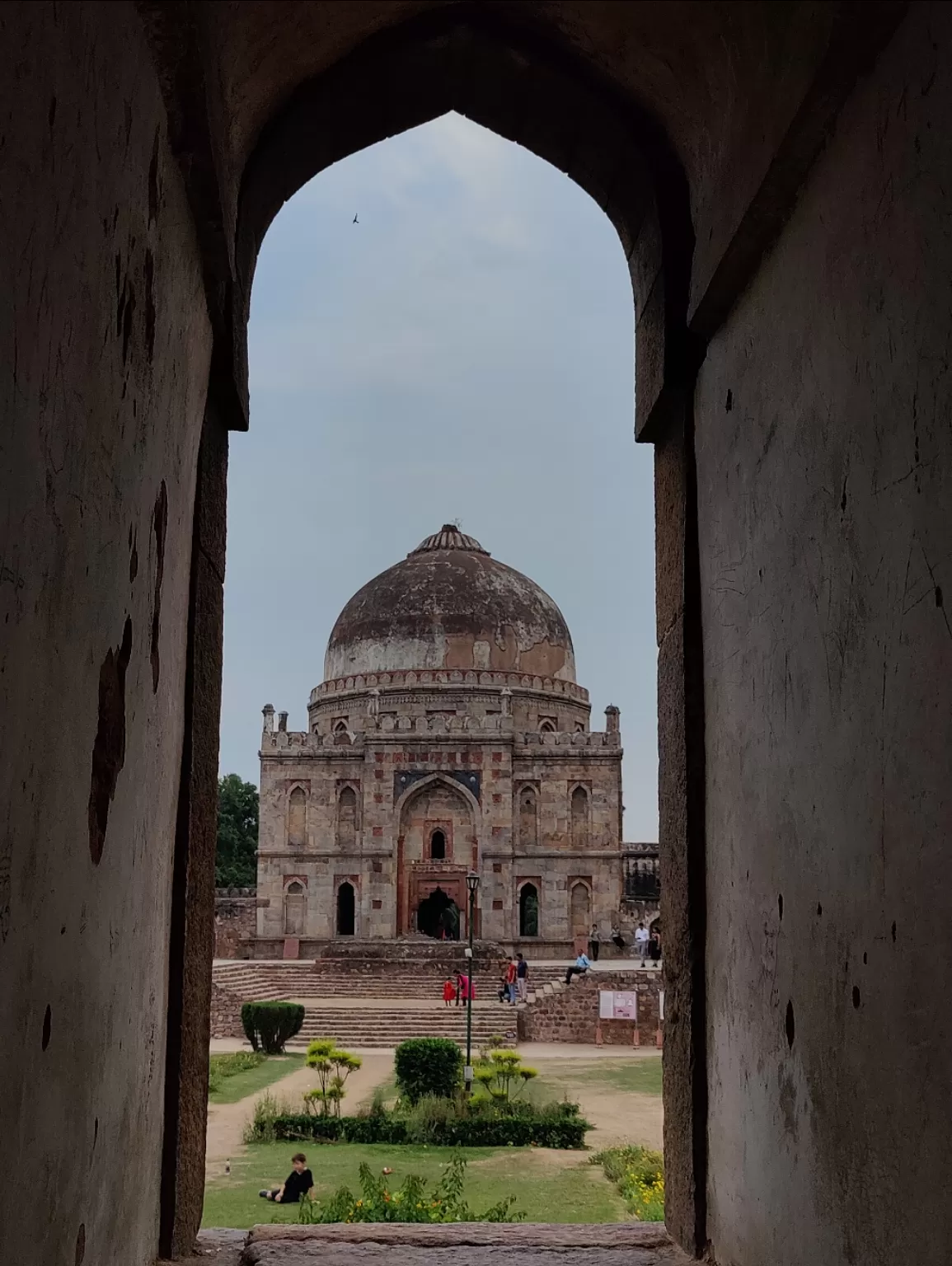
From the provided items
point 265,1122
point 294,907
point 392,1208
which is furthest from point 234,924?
point 392,1208

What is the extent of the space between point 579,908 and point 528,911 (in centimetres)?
207

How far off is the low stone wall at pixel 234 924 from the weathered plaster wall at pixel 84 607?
24380 mm

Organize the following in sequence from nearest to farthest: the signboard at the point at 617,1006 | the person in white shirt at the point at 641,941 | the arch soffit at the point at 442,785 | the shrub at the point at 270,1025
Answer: the shrub at the point at 270,1025, the signboard at the point at 617,1006, the person in white shirt at the point at 641,941, the arch soffit at the point at 442,785

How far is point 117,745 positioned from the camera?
2211 mm

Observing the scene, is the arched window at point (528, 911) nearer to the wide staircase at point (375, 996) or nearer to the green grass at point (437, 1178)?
the wide staircase at point (375, 996)

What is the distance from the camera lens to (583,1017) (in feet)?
61.3

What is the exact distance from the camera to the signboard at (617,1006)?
713 inches

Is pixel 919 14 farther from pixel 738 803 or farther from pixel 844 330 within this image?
pixel 738 803

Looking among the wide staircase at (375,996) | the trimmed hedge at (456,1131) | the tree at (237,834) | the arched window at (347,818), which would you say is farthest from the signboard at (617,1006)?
the tree at (237,834)

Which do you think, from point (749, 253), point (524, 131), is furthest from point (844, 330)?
point (524, 131)

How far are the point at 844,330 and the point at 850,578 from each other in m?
0.45

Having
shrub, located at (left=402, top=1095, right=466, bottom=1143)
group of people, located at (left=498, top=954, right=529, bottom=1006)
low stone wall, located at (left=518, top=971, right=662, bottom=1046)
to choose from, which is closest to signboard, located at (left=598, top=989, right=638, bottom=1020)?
low stone wall, located at (left=518, top=971, right=662, bottom=1046)

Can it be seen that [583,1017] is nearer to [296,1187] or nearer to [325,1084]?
[325,1084]

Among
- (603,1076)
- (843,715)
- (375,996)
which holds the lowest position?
(603,1076)
